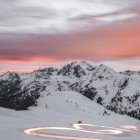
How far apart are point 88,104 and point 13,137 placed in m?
149

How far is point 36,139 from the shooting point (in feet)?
170

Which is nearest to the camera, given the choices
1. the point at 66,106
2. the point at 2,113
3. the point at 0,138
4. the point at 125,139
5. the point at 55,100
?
the point at 0,138

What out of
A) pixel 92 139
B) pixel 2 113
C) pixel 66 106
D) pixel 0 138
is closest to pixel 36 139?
pixel 0 138

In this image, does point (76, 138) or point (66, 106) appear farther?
point (66, 106)

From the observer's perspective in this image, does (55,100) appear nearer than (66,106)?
No

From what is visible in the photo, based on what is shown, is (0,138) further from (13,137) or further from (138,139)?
(138,139)

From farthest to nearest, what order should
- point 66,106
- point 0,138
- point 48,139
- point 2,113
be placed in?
point 66,106, point 2,113, point 48,139, point 0,138

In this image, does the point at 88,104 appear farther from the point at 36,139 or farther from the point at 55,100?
the point at 36,139

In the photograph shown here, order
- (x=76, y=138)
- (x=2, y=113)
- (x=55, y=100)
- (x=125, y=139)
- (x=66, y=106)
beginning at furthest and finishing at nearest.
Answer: (x=55, y=100)
(x=66, y=106)
(x=2, y=113)
(x=125, y=139)
(x=76, y=138)

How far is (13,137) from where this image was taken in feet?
169

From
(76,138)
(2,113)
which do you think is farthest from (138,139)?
(2,113)

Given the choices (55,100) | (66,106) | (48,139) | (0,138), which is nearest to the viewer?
(0,138)

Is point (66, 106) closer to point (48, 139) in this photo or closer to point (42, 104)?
point (42, 104)

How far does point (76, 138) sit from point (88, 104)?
470 ft
